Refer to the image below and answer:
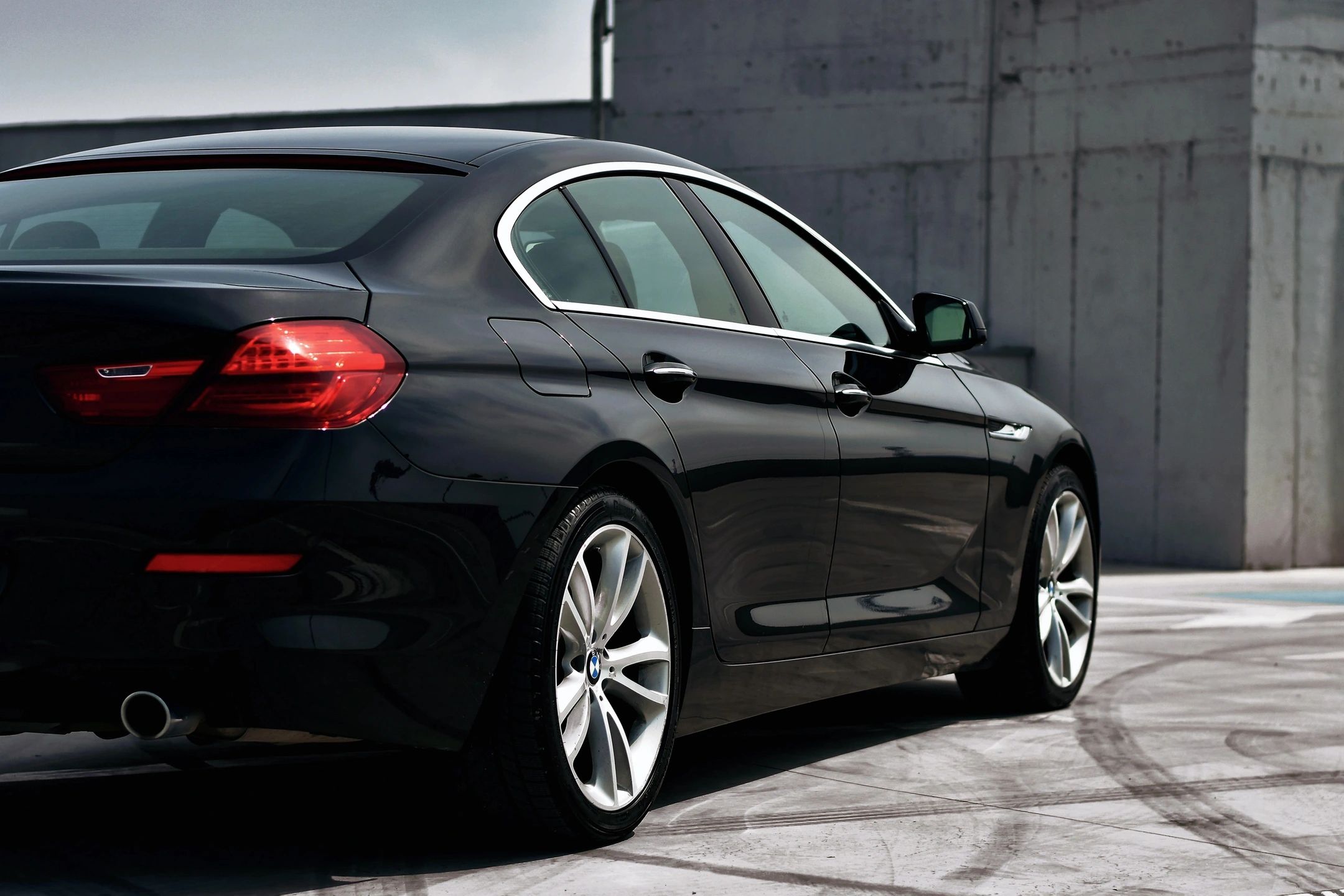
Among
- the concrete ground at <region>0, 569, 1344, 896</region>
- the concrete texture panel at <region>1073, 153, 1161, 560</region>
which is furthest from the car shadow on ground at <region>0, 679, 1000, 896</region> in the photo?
the concrete texture panel at <region>1073, 153, 1161, 560</region>

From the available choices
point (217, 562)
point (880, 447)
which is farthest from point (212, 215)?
point (880, 447)

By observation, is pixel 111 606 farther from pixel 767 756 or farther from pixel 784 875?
pixel 767 756

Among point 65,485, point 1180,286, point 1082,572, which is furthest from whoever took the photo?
point 1180,286

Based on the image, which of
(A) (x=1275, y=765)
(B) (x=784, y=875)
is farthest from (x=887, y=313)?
(B) (x=784, y=875)

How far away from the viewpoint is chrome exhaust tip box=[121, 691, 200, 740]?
320 centimetres

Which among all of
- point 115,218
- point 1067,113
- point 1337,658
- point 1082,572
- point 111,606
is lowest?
point 1337,658

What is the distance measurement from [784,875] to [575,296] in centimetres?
135

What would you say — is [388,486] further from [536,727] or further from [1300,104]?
[1300,104]

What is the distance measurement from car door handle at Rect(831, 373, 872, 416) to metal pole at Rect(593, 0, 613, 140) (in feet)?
41.3

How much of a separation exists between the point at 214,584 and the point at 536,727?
2.49 ft

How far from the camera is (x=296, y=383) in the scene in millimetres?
3232

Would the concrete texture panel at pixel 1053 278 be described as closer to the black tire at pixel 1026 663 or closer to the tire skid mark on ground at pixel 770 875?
the black tire at pixel 1026 663

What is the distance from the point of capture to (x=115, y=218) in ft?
13.0

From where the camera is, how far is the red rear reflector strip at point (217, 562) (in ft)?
10.4
